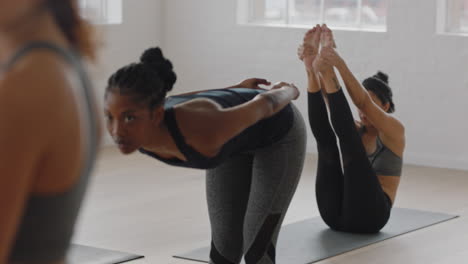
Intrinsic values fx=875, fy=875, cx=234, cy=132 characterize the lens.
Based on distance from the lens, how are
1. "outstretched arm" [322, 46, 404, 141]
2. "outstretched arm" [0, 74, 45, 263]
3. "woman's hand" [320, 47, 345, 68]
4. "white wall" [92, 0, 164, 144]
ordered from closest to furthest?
1. "outstretched arm" [0, 74, 45, 263]
2. "woman's hand" [320, 47, 345, 68]
3. "outstretched arm" [322, 46, 404, 141]
4. "white wall" [92, 0, 164, 144]

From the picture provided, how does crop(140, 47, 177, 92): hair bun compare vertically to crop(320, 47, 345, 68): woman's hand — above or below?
above

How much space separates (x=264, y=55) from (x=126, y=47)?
1.13 m

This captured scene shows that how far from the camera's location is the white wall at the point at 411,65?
6.01m

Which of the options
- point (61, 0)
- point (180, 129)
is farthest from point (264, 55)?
point (61, 0)

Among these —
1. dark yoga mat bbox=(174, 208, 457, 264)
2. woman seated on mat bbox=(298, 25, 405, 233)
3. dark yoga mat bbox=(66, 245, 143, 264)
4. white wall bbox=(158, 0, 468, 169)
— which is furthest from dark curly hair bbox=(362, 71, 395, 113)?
white wall bbox=(158, 0, 468, 169)

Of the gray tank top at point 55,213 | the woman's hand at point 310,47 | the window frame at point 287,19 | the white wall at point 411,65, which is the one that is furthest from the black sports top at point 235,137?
the window frame at point 287,19

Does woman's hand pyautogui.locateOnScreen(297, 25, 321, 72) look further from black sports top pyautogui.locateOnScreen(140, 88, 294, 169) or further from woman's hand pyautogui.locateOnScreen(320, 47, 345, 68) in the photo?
black sports top pyautogui.locateOnScreen(140, 88, 294, 169)

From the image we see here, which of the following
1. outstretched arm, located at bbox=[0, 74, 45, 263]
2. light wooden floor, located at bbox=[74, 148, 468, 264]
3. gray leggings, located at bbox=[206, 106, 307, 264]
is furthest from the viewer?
light wooden floor, located at bbox=[74, 148, 468, 264]

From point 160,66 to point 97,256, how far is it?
5.08 ft

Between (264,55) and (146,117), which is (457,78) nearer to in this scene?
(264,55)

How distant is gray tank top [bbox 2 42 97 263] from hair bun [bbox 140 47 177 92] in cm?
144

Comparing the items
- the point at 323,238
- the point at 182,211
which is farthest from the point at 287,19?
the point at 323,238

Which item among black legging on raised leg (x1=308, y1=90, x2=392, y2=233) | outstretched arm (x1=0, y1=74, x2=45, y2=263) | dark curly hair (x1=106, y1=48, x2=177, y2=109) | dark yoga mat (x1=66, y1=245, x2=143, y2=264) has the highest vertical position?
outstretched arm (x1=0, y1=74, x2=45, y2=263)

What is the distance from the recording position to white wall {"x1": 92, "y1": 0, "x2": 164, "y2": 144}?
6895 millimetres
